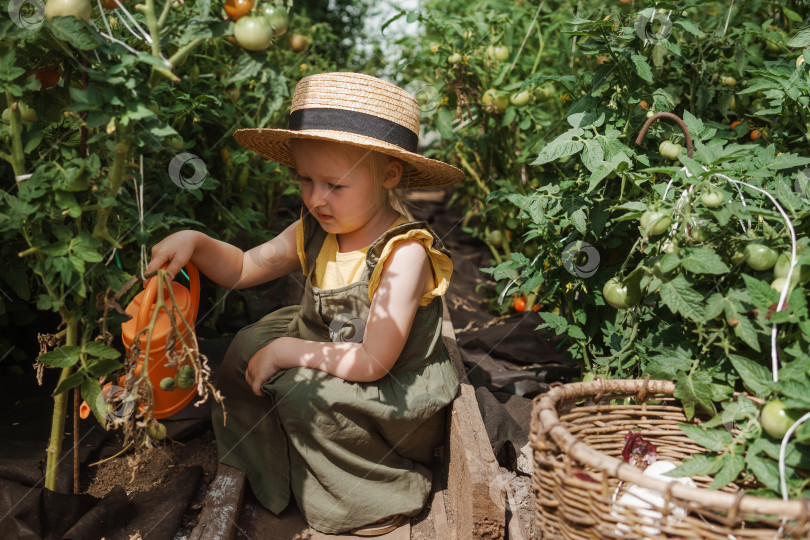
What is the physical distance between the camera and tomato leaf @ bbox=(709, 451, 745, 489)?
1.22m

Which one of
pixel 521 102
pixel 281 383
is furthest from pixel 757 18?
pixel 281 383

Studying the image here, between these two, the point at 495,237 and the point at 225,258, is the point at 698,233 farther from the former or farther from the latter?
the point at 495,237

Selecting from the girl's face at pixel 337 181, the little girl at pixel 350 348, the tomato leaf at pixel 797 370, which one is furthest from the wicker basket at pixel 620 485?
the girl's face at pixel 337 181

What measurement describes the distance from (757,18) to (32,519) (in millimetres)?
3258

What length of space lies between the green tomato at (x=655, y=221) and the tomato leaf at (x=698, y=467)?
462 millimetres

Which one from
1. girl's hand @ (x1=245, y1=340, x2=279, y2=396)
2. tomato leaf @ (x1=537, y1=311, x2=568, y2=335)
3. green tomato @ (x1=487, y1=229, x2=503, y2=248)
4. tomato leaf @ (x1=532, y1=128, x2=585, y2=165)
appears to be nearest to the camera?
tomato leaf @ (x1=532, y1=128, x2=585, y2=165)

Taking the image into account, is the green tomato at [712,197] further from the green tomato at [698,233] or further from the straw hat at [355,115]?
the straw hat at [355,115]

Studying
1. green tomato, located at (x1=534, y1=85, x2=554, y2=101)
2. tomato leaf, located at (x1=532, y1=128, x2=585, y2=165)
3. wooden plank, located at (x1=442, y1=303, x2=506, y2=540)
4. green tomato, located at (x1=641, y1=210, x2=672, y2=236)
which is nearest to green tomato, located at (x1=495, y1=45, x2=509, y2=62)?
green tomato, located at (x1=534, y1=85, x2=554, y2=101)

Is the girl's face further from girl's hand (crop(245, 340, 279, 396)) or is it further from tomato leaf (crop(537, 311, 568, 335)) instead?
tomato leaf (crop(537, 311, 568, 335))

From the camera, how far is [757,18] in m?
2.91

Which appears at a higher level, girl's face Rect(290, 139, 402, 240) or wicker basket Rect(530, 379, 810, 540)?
girl's face Rect(290, 139, 402, 240)

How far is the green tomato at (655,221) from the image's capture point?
4.43ft

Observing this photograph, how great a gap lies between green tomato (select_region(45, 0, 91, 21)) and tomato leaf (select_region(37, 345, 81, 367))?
0.65 meters

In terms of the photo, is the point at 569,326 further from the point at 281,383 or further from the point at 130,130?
the point at 130,130
